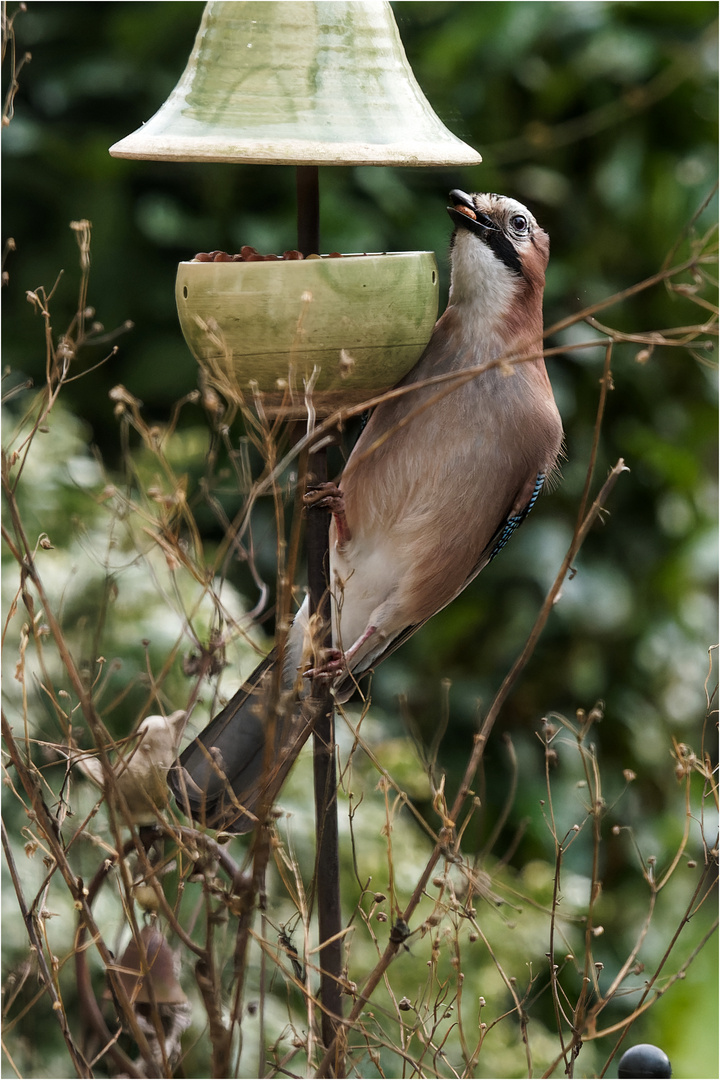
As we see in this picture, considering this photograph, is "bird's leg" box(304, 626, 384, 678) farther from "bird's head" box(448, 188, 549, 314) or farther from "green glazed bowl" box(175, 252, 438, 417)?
"bird's head" box(448, 188, 549, 314)

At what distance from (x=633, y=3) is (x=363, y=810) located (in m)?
2.39

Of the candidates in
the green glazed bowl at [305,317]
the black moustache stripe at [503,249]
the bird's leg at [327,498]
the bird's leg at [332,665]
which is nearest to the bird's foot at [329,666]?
the bird's leg at [332,665]

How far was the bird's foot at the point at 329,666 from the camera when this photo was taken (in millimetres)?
1551

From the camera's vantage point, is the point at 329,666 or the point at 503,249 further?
the point at 503,249

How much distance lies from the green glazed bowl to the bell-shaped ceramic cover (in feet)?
0.45

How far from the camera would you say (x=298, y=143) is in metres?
1.43

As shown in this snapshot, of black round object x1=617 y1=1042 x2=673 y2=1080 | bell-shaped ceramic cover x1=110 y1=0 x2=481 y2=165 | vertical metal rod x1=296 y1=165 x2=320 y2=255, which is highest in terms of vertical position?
bell-shaped ceramic cover x1=110 y1=0 x2=481 y2=165

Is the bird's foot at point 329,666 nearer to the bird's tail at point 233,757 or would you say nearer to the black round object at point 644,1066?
the bird's tail at point 233,757

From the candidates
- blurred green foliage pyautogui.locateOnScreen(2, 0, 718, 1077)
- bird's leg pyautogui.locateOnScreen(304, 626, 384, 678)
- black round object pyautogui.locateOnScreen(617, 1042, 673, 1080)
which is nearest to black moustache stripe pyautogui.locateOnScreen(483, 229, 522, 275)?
bird's leg pyautogui.locateOnScreen(304, 626, 384, 678)

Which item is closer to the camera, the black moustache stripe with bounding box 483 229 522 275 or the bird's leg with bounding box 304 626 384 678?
the bird's leg with bounding box 304 626 384 678

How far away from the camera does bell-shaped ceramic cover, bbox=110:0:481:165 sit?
1434mm

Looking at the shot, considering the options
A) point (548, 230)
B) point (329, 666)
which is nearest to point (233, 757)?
point (329, 666)

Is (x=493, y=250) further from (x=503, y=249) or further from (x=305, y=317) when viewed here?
(x=305, y=317)

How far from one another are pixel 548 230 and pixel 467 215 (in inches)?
71.1
